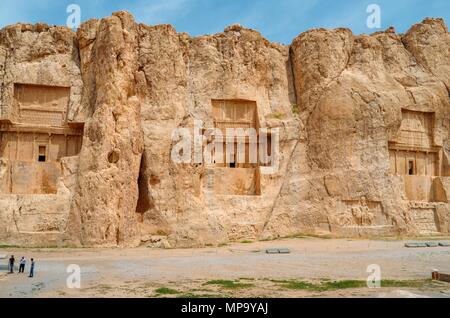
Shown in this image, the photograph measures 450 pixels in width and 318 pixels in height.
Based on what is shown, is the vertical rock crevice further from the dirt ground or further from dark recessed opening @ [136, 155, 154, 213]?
the dirt ground

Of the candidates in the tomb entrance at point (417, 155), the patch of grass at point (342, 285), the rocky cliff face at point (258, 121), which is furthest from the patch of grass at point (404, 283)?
the tomb entrance at point (417, 155)

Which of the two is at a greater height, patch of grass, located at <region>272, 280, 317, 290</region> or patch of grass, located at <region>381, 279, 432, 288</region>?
patch of grass, located at <region>381, 279, 432, 288</region>

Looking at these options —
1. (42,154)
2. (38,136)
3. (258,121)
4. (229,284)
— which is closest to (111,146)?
(42,154)

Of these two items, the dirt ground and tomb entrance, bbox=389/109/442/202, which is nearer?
the dirt ground

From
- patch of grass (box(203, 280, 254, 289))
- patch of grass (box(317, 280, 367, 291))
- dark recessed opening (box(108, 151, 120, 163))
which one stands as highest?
dark recessed opening (box(108, 151, 120, 163))

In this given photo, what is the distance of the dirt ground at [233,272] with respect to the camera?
10914 mm

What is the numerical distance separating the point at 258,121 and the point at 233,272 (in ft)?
57.8

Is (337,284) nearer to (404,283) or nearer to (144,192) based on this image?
(404,283)

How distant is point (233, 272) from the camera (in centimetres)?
1438

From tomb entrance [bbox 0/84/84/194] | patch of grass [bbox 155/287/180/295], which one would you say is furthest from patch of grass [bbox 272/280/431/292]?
tomb entrance [bbox 0/84/84/194]

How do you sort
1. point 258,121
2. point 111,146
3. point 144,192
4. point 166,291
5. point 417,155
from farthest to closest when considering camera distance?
1. point 417,155
2. point 258,121
3. point 144,192
4. point 111,146
5. point 166,291

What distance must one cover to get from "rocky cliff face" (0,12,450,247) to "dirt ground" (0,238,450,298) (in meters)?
3.73

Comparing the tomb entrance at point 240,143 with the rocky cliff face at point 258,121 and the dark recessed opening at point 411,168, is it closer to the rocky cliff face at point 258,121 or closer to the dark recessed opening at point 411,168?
the rocky cliff face at point 258,121

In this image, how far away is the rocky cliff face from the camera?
24781 millimetres
